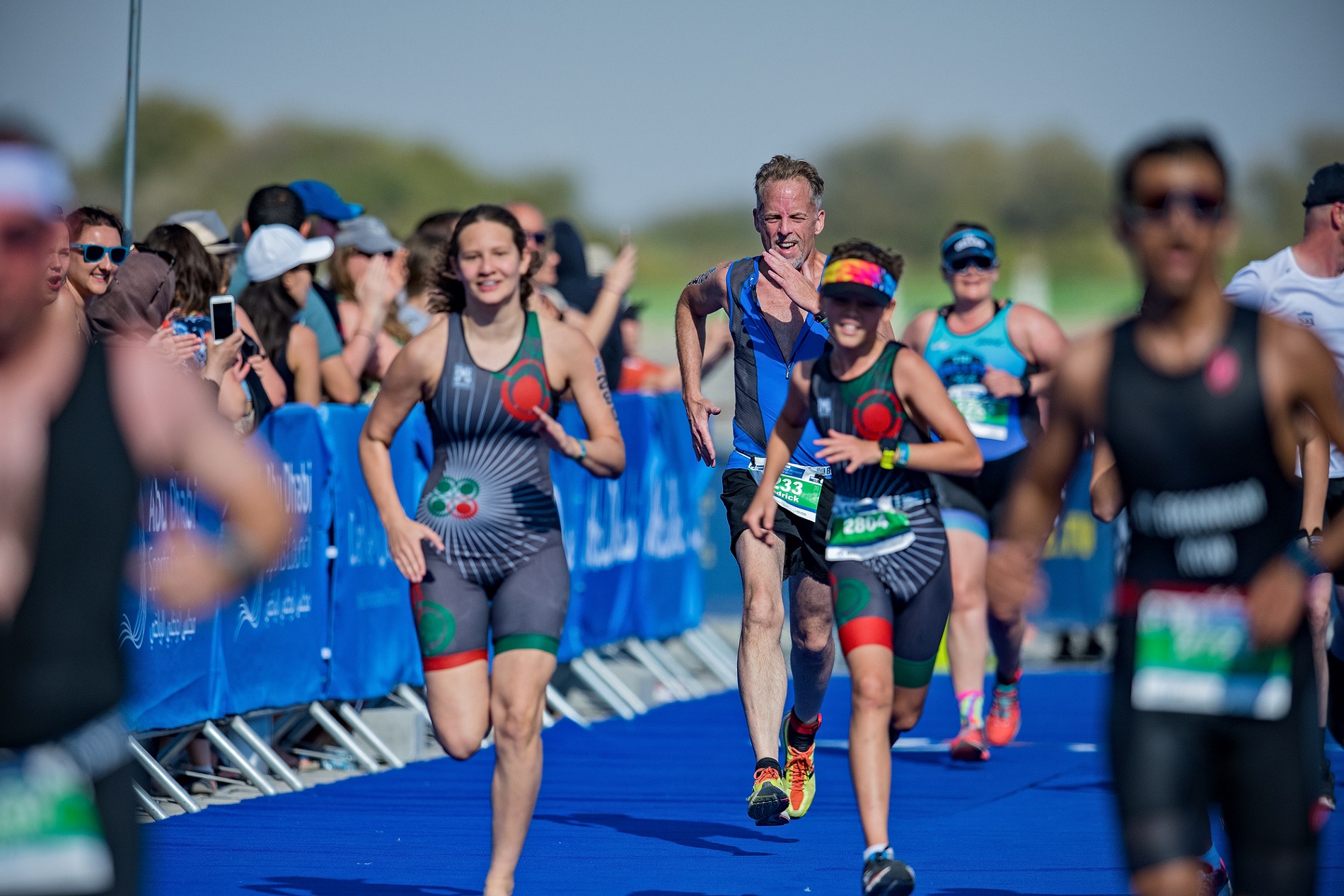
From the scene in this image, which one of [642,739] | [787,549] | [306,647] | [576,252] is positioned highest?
[576,252]

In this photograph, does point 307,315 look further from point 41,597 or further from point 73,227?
point 41,597

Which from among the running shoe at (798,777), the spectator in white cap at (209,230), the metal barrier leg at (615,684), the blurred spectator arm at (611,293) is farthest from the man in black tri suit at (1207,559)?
the metal barrier leg at (615,684)

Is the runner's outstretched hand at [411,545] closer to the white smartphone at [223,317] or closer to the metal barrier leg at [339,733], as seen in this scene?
the white smartphone at [223,317]

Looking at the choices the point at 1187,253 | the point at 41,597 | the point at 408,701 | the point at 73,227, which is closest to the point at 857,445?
the point at 1187,253

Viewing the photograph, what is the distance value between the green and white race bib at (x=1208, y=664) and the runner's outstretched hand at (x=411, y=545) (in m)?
2.74

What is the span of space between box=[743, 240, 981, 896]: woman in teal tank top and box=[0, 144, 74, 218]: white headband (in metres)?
3.12

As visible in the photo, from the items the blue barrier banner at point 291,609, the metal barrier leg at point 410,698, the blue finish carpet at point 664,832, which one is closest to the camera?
the blue finish carpet at point 664,832

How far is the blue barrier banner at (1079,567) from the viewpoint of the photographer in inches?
567

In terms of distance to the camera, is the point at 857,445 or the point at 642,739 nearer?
the point at 857,445

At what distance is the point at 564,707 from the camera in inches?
444

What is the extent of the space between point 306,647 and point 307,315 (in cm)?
162

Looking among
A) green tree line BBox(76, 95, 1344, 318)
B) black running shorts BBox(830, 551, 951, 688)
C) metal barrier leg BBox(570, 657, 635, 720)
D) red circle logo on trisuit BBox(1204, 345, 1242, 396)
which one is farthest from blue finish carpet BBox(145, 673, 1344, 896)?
green tree line BBox(76, 95, 1344, 318)

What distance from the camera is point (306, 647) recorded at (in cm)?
892

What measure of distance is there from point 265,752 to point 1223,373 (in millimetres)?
5750
